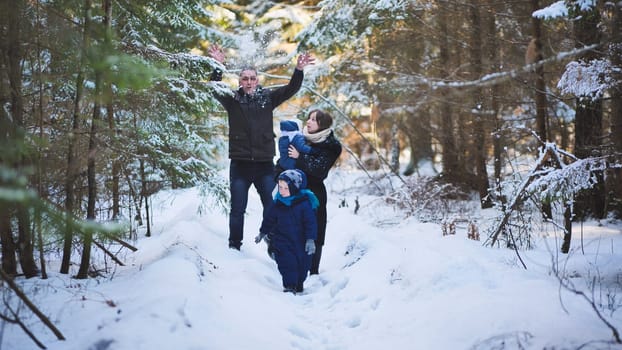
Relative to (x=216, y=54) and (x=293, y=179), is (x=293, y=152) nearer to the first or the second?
(x=293, y=179)

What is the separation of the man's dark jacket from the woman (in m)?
0.42

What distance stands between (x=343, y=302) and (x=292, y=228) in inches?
42.7

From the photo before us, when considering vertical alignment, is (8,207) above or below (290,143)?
below

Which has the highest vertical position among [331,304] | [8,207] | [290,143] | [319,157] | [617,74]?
[617,74]

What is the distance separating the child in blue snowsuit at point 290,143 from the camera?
613 cm

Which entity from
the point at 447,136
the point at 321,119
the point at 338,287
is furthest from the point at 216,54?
the point at 447,136

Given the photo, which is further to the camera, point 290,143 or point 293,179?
point 290,143

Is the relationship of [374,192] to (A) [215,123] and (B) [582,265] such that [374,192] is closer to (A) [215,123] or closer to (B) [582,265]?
(A) [215,123]

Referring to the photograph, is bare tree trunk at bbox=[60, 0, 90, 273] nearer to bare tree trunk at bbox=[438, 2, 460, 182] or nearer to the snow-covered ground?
the snow-covered ground

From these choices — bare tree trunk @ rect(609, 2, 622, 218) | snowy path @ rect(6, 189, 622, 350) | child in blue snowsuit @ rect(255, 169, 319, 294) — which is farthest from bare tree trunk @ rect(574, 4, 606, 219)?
child in blue snowsuit @ rect(255, 169, 319, 294)

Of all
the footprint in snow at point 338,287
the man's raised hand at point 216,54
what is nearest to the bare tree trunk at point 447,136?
the footprint in snow at point 338,287

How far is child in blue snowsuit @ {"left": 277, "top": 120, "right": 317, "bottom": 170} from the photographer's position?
20.1 feet

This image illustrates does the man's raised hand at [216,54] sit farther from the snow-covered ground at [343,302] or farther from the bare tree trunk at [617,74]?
the bare tree trunk at [617,74]

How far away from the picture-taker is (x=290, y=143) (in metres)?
6.21
